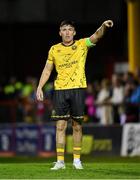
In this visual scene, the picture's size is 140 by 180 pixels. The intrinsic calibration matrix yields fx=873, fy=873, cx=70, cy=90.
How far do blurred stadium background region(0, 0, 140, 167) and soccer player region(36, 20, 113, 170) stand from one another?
9.87 m

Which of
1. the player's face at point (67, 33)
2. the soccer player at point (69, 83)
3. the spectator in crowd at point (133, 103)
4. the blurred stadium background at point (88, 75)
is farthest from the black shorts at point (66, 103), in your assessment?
the spectator in crowd at point (133, 103)

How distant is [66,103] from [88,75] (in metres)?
24.2

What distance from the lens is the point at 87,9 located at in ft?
119

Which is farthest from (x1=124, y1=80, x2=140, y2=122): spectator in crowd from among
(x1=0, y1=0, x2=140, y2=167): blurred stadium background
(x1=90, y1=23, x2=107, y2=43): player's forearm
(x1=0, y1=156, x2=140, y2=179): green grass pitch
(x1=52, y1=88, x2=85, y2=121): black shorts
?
(x1=90, y1=23, x2=107, y2=43): player's forearm

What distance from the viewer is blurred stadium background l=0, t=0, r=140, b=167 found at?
79.2 feet

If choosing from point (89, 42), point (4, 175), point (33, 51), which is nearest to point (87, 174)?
point (4, 175)

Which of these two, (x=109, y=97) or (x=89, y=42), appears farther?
(x=109, y=97)

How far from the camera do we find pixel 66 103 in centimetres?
1382

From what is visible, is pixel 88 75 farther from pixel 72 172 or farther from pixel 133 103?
pixel 72 172

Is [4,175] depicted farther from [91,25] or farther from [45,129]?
[91,25]

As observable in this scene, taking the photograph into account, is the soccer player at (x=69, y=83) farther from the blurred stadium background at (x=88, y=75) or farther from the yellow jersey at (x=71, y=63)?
the blurred stadium background at (x=88, y=75)

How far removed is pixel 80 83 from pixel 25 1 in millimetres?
22714

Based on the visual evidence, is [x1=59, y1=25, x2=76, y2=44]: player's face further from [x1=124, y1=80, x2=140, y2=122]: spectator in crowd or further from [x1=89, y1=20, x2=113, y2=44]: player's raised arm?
[x1=124, y1=80, x2=140, y2=122]: spectator in crowd

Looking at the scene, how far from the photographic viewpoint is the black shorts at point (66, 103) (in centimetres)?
1377
